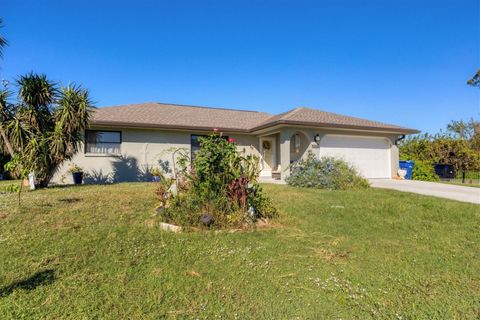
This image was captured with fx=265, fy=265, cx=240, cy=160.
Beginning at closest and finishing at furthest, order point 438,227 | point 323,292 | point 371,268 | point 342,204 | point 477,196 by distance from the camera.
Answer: point 323,292 → point 371,268 → point 438,227 → point 342,204 → point 477,196

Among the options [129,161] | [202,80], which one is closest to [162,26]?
[202,80]

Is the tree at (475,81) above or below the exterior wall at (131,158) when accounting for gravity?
above

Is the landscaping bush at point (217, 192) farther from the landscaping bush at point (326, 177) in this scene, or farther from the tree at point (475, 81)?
the tree at point (475, 81)

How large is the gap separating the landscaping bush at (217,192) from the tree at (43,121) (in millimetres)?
6205

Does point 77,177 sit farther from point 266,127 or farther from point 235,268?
point 235,268

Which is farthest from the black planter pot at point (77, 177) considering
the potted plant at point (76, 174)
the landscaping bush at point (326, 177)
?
the landscaping bush at point (326, 177)

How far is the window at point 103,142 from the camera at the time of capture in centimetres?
1268

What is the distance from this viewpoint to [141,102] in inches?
674

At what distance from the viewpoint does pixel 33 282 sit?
3035 millimetres

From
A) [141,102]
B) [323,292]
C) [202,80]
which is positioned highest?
[202,80]

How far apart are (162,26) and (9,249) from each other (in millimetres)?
11656

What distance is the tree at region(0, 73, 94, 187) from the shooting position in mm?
9234

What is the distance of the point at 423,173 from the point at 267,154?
30.3 feet

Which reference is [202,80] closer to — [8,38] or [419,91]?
[8,38]
